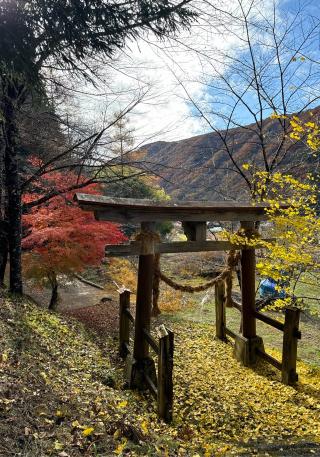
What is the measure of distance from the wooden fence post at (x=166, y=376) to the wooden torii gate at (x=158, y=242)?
1.20 m

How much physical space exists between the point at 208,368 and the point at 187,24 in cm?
650

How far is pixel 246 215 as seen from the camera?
23.6 ft

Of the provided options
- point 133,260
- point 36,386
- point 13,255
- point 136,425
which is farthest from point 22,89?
point 133,260

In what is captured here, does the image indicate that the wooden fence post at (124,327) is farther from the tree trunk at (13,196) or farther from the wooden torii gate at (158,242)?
the tree trunk at (13,196)

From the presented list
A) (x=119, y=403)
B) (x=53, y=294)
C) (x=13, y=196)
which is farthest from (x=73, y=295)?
(x=119, y=403)

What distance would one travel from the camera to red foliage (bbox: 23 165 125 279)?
880cm

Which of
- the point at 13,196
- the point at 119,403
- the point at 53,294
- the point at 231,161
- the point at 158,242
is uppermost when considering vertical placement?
the point at 231,161

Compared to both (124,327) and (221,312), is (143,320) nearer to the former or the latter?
(124,327)

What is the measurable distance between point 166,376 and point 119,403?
795mm

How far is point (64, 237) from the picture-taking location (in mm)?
8711

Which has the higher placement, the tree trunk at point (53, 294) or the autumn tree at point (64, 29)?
the autumn tree at point (64, 29)

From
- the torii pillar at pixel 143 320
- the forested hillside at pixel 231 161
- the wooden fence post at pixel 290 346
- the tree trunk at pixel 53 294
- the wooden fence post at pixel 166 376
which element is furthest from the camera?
the tree trunk at pixel 53 294

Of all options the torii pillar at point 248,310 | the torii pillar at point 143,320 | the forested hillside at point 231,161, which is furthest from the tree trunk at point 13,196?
the torii pillar at point 248,310

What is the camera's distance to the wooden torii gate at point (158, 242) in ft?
18.4
